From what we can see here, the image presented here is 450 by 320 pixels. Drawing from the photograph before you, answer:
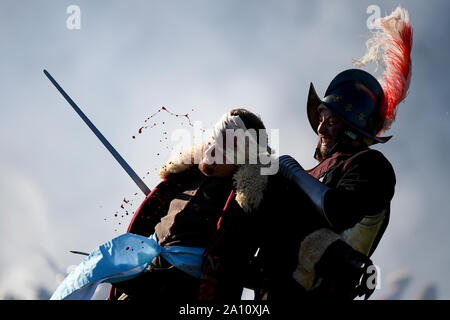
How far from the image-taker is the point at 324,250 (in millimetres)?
4035

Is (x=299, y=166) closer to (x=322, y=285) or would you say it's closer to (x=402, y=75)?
(x=322, y=285)

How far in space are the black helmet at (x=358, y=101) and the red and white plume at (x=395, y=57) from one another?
0.33 meters

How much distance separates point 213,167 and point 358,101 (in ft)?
5.78

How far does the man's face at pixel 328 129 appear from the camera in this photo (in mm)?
5070

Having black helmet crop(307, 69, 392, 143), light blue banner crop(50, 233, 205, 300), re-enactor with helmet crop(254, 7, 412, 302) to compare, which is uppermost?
black helmet crop(307, 69, 392, 143)

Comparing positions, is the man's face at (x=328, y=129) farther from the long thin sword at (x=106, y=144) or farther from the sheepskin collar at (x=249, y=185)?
the long thin sword at (x=106, y=144)

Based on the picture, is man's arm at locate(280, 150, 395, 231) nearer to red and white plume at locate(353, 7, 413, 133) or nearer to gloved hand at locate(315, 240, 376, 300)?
gloved hand at locate(315, 240, 376, 300)

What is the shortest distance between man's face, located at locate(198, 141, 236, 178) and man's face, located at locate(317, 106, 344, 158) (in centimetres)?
127

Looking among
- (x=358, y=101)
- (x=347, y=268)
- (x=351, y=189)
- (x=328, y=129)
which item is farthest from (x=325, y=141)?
(x=347, y=268)

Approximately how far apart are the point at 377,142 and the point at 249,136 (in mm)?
1621

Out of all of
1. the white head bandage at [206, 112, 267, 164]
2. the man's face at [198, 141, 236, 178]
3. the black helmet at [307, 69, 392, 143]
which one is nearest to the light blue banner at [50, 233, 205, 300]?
the man's face at [198, 141, 236, 178]

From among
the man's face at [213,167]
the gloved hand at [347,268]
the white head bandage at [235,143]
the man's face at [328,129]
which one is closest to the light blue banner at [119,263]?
the man's face at [213,167]

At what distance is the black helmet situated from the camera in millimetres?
5023

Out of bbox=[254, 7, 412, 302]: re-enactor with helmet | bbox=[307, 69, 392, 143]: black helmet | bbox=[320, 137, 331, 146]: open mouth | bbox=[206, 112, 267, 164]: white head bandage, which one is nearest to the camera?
bbox=[254, 7, 412, 302]: re-enactor with helmet
